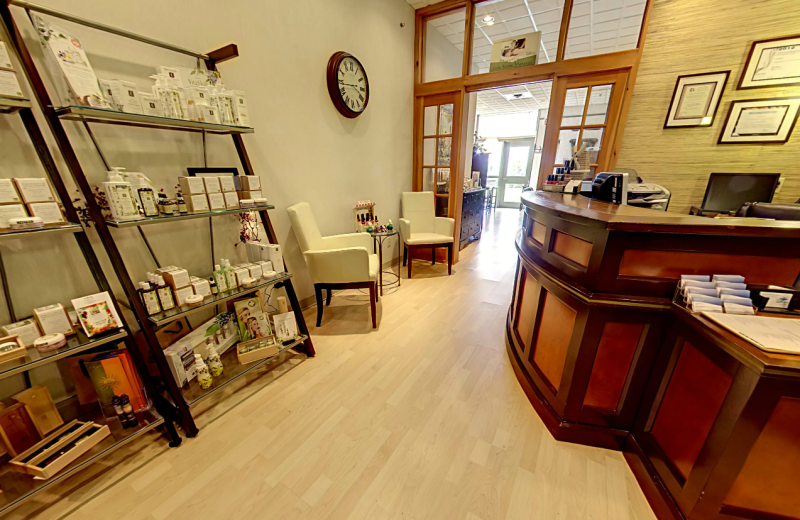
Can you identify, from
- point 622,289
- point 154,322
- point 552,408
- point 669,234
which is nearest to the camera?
point 669,234

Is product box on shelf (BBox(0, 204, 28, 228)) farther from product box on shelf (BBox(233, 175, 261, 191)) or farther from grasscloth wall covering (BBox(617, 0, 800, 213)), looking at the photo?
grasscloth wall covering (BBox(617, 0, 800, 213))

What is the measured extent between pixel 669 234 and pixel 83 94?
2.38m

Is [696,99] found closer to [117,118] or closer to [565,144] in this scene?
[565,144]

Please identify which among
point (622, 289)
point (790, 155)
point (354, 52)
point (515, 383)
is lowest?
point (515, 383)

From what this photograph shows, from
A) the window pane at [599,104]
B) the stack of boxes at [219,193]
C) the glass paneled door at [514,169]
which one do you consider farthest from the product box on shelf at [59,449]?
the glass paneled door at [514,169]

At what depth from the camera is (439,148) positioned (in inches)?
151

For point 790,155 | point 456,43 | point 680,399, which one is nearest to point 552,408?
point 680,399

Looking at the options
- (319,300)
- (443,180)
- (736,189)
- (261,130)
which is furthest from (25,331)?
(736,189)

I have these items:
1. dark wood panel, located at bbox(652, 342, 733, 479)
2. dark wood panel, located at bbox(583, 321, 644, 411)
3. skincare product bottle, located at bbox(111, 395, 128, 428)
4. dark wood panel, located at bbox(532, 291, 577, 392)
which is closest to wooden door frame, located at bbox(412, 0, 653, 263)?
dark wood panel, located at bbox(532, 291, 577, 392)

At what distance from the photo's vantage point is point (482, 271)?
3781 mm

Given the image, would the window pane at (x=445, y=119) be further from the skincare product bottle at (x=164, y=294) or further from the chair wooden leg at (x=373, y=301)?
the skincare product bottle at (x=164, y=294)

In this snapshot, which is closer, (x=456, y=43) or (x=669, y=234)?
(x=669, y=234)

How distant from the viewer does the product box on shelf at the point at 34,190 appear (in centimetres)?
107

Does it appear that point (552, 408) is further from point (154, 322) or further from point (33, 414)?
point (33, 414)
